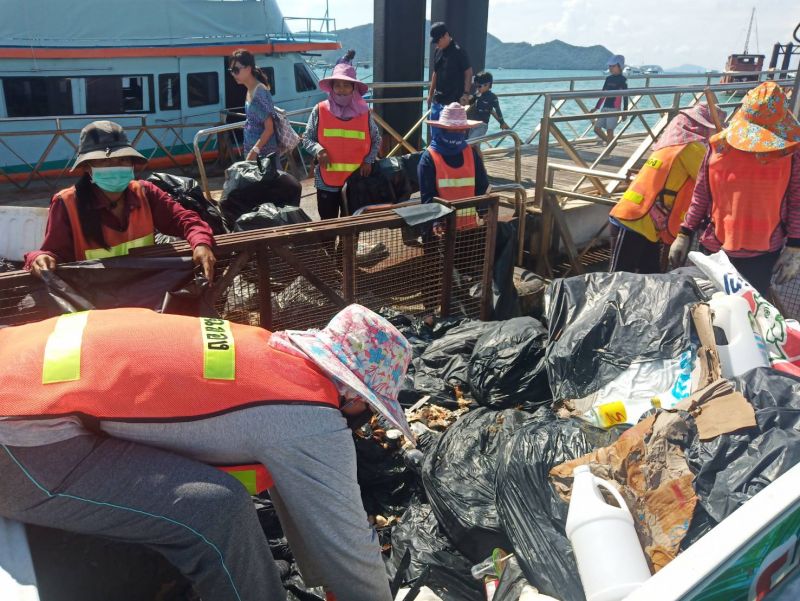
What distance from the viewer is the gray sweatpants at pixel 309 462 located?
171 centimetres

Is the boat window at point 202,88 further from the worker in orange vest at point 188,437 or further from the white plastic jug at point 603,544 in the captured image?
the white plastic jug at point 603,544

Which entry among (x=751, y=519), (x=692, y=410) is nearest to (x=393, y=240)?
(x=692, y=410)

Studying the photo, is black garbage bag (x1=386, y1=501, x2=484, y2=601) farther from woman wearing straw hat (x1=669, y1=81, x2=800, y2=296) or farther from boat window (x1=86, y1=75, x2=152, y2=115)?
boat window (x1=86, y1=75, x2=152, y2=115)

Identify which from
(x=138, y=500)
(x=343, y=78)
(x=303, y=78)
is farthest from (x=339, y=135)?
(x=303, y=78)

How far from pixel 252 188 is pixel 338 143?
0.80 meters

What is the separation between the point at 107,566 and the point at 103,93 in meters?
11.4

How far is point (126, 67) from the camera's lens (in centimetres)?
1155

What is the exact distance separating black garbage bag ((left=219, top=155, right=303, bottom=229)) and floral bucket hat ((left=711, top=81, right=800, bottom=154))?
9.11 feet

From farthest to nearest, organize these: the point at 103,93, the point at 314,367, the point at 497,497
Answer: the point at 103,93, the point at 497,497, the point at 314,367

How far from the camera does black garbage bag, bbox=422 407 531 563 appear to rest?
250cm

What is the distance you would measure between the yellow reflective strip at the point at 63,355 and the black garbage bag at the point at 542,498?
1.52m

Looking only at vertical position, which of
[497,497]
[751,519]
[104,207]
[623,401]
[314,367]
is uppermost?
[104,207]

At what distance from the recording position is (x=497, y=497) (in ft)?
8.12

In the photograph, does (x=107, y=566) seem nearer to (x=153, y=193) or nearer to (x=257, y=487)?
(x=257, y=487)
